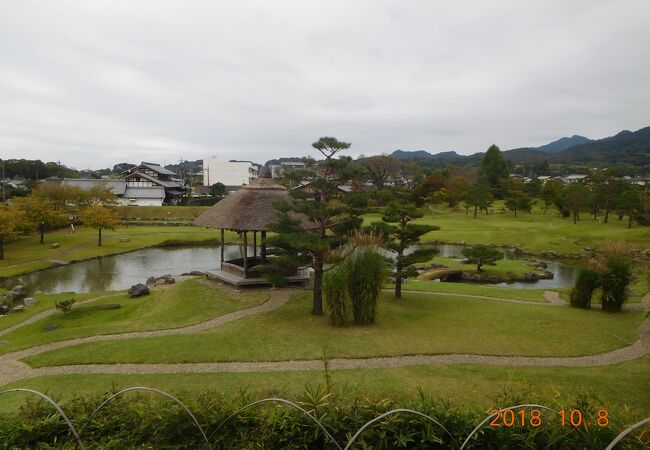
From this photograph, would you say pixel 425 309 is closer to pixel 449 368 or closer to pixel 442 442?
pixel 449 368

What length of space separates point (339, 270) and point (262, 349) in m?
2.96

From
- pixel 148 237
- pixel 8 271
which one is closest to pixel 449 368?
pixel 8 271

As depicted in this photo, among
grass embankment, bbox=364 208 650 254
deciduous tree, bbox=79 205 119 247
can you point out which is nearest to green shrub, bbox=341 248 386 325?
grass embankment, bbox=364 208 650 254

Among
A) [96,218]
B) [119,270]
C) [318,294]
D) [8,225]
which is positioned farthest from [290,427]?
[96,218]

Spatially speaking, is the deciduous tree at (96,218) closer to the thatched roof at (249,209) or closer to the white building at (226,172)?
the thatched roof at (249,209)

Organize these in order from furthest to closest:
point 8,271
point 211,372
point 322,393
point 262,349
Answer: point 8,271 → point 262,349 → point 211,372 → point 322,393

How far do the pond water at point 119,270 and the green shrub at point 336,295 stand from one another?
13665 millimetres

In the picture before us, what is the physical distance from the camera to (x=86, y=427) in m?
5.20

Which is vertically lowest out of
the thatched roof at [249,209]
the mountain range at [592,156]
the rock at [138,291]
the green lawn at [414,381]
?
the rock at [138,291]

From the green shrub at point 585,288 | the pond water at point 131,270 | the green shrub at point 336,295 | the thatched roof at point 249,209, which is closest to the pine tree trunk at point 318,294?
the green shrub at point 336,295

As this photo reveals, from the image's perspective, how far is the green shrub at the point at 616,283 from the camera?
1316cm

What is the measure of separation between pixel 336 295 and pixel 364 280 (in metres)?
0.88

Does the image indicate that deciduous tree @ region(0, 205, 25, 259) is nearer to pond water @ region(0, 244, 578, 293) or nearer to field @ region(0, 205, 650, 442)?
pond water @ region(0, 244, 578, 293)

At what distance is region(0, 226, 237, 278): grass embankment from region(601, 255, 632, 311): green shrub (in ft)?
90.0
